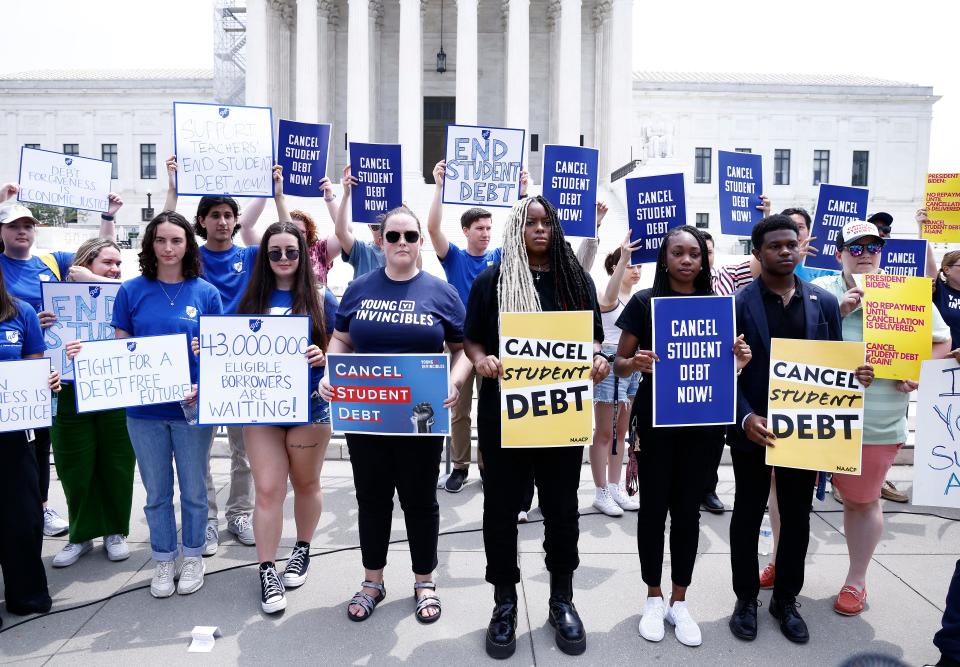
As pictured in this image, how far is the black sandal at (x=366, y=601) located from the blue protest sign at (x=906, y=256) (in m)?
6.21

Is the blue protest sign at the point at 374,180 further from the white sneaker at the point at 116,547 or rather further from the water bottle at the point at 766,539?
the water bottle at the point at 766,539

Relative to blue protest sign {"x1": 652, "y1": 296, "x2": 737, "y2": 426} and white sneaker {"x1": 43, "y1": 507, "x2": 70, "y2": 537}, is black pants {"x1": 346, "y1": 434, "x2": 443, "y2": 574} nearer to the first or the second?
blue protest sign {"x1": 652, "y1": 296, "x2": 737, "y2": 426}

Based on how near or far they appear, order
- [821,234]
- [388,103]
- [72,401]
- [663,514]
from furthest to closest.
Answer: [388,103] → [821,234] → [72,401] → [663,514]

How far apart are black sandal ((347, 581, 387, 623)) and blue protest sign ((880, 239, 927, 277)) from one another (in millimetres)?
6207

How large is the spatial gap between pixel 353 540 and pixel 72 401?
237cm

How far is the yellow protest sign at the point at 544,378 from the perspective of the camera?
3777mm

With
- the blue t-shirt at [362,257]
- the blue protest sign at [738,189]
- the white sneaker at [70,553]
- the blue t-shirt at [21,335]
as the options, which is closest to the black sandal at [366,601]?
the white sneaker at [70,553]

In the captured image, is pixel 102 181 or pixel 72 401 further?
pixel 102 181

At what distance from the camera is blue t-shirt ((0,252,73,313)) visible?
17.4ft

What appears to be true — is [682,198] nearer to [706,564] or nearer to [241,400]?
[706,564]

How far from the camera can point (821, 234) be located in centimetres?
767

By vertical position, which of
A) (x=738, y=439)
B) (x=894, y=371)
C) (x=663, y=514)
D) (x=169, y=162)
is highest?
(x=169, y=162)

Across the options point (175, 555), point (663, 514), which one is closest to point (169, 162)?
A: point (175, 555)

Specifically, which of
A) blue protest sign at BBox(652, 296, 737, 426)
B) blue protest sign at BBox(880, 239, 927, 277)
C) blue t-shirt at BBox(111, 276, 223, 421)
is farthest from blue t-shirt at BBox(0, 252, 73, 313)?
blue protest sign at BBox(880, 239, 927, 277)
